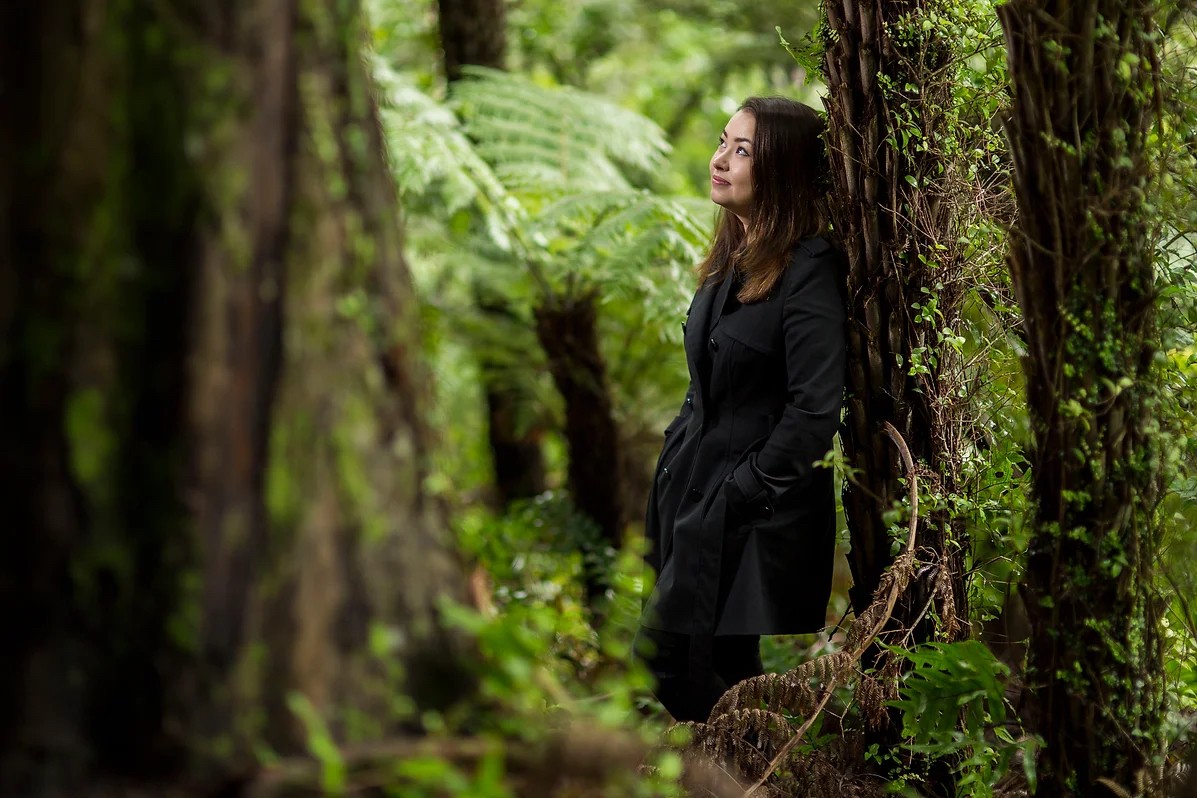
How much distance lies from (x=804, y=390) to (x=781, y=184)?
0.65 meters

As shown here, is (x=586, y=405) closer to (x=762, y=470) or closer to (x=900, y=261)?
(x=762, y=470)

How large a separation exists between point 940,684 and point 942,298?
1.02 m

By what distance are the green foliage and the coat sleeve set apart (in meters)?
0.54

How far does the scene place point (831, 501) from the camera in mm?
2924

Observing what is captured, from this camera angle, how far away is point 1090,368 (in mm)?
2023

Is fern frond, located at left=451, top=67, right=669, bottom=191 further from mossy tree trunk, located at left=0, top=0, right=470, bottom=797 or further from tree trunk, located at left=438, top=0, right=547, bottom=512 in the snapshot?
mossy tree trunk, located at left=0, top=0, right=470, bottom=797

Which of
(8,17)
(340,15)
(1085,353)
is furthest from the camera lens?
(1085,353)

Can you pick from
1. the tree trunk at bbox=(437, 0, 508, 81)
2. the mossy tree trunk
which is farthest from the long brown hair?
the tree trunk at bbox=(437, 0, 508, 81)

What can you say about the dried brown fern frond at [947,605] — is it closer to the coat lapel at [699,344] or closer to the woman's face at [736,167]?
the coat lapel at [699,344]

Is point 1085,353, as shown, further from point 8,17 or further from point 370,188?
point 8,17

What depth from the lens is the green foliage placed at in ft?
7.94

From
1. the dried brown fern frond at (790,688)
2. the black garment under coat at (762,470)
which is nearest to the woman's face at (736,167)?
the black garment under coat at (762,470)

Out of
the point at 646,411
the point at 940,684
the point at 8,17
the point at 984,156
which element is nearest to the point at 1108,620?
the point at 940,684

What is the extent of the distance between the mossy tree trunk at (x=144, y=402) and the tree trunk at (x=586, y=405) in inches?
147
